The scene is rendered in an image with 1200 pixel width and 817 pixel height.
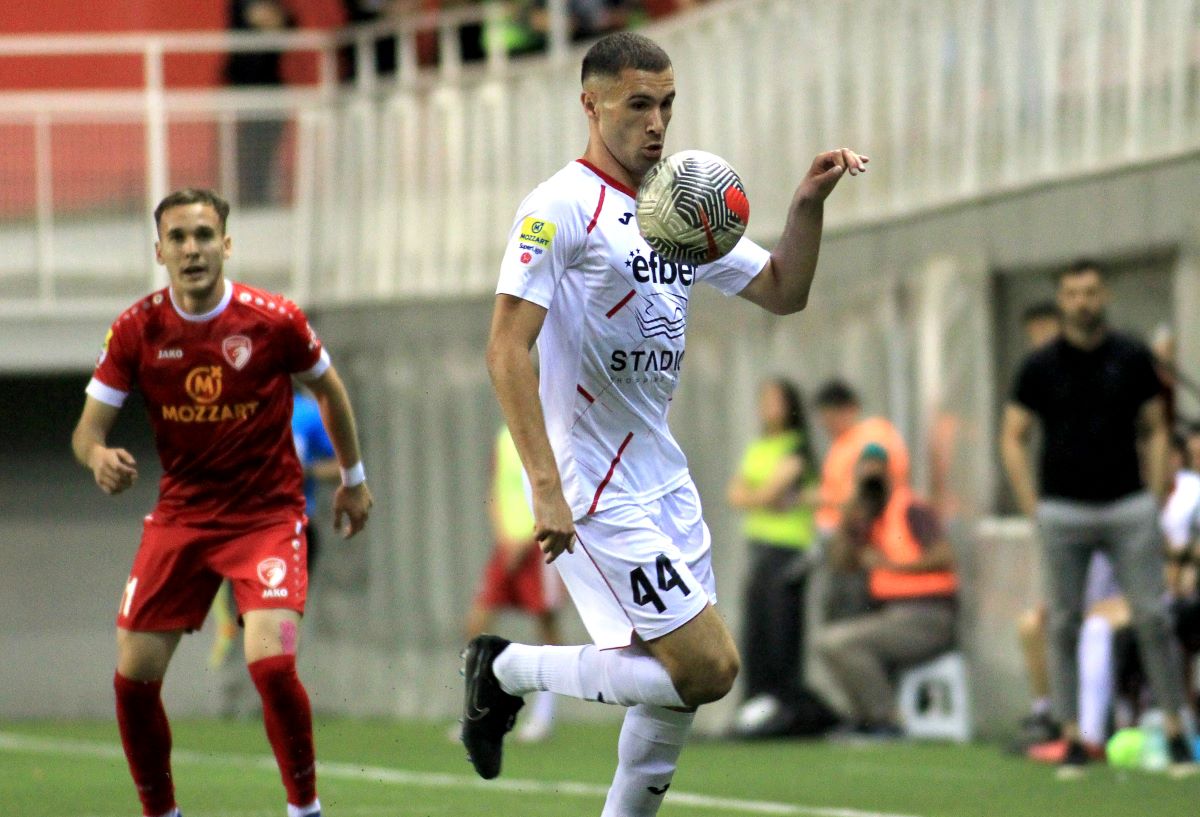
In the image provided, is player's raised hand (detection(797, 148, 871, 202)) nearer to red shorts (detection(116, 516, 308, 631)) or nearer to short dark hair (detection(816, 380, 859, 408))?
red shorts (detection(116, 516, 308, 631))

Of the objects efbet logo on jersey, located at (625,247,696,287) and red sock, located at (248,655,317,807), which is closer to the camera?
efbet logo on jersey, located at (625,247,696,287)

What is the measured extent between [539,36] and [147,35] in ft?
20.6

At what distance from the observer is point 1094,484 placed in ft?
35.6

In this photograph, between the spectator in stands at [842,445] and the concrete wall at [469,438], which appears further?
the spectator in stands at [842,445]

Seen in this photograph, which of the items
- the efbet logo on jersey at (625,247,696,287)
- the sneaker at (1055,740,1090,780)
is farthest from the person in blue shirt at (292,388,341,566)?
the efbet logo on jersey at (625,247,696,287)

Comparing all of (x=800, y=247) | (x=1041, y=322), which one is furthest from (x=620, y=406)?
(x=1041, y=322)

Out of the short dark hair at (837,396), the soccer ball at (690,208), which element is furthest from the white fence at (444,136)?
the soccer ball at (690,208)

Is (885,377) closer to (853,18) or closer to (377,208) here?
(853,18)

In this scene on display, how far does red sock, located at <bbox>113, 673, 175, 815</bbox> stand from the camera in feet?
25.5

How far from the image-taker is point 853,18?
49.6 ft

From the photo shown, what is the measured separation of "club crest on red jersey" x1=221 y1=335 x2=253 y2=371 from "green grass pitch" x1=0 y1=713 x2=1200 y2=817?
2.28 m

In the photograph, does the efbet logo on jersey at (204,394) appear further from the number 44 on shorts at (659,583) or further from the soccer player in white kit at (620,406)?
the number 44 on shorts at (659,583)

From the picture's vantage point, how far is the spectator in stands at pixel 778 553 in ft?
47.0

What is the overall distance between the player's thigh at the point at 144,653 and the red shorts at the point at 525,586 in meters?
6.93
